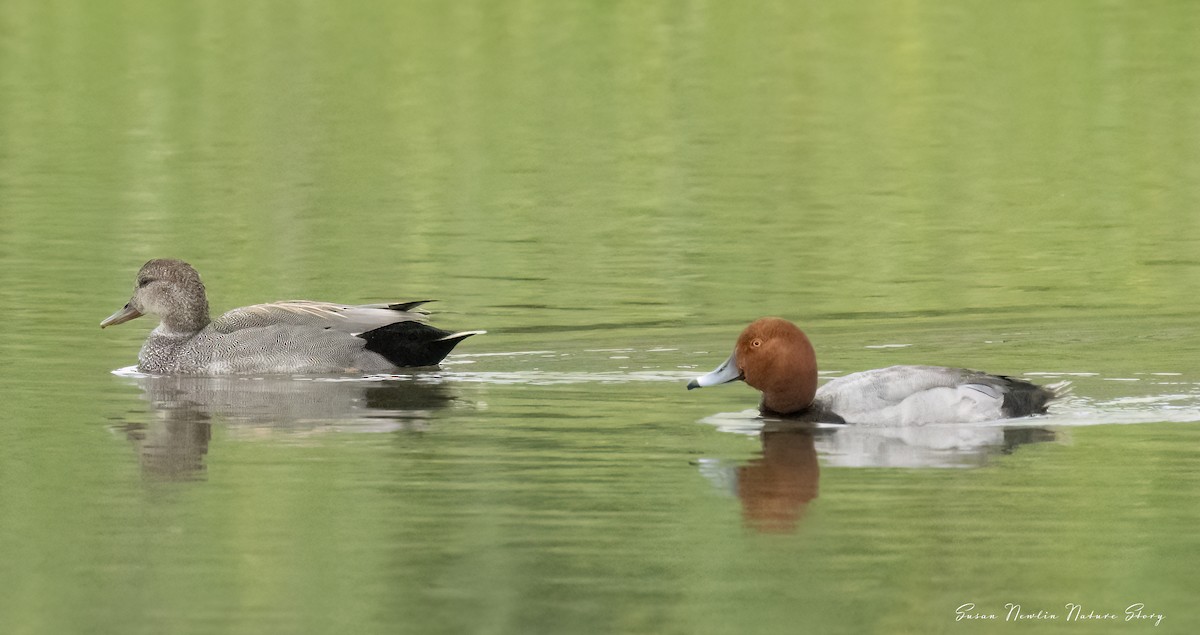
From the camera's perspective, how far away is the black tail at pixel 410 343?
14891mm

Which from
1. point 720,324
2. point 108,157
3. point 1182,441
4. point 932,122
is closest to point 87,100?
point 108,157

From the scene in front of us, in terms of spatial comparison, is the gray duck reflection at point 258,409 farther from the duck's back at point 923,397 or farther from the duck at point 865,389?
the duck's back at point 923,397

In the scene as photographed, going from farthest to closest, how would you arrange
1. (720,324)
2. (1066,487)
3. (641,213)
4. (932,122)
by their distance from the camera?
Result: (932,122)
(641,213)
(720,324)
(1066,487)

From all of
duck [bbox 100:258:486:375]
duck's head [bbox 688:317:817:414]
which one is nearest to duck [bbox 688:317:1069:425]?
duck's head [bbox 688:317:817:414]

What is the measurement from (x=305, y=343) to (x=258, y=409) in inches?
60.8

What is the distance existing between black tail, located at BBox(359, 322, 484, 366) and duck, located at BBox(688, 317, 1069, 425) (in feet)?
9.03

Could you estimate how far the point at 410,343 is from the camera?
14938 mm

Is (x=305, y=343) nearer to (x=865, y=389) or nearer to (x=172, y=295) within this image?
(x=172, y=295)

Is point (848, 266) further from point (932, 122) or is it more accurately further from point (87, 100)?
point (87, 100)

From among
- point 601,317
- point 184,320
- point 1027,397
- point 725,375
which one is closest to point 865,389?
point 725,375

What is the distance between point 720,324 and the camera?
54.0 feet

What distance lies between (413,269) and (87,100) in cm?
1599

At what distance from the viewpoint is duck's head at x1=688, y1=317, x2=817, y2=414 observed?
1244 centimetres

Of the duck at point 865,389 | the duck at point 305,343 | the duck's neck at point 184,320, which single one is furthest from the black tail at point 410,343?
the duck at point 865,389
